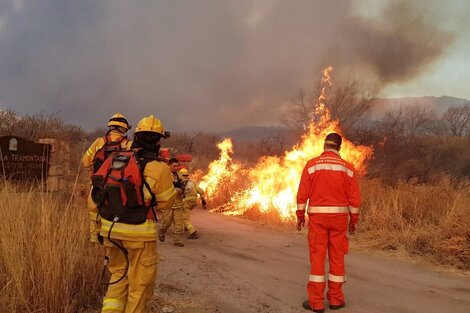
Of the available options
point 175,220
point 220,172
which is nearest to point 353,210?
point 175,220

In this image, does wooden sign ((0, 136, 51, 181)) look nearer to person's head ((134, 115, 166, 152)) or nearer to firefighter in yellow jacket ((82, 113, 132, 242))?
firefighter in yellow jacket ((82, 113, 132, 242))

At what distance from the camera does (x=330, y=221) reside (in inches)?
207

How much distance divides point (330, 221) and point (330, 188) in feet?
1.34

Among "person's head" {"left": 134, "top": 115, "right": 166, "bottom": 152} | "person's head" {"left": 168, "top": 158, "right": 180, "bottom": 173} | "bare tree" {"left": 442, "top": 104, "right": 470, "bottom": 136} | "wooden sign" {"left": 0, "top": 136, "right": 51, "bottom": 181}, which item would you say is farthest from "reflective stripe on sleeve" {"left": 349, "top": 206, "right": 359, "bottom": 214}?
"bare tree" {"left": 442, "top": 104, "right": 470, "bottom": 136}

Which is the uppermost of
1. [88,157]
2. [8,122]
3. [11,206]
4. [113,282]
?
[8,122]

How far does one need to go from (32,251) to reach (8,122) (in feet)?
43.1

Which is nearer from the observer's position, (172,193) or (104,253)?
(172,193)

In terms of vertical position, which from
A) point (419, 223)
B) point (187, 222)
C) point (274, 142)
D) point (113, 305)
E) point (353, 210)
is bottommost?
point (113, 305)

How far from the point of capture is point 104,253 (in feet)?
16.6

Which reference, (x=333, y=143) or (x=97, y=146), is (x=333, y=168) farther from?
(x=97, y=146)

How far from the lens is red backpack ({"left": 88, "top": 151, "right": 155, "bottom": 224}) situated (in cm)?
381

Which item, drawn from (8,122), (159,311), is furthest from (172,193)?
(8,122)

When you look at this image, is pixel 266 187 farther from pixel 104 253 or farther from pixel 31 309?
pixel 31 309

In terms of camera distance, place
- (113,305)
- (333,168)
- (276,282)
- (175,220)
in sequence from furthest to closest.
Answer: (175,220), (276,282), (333,168), (113,305)
